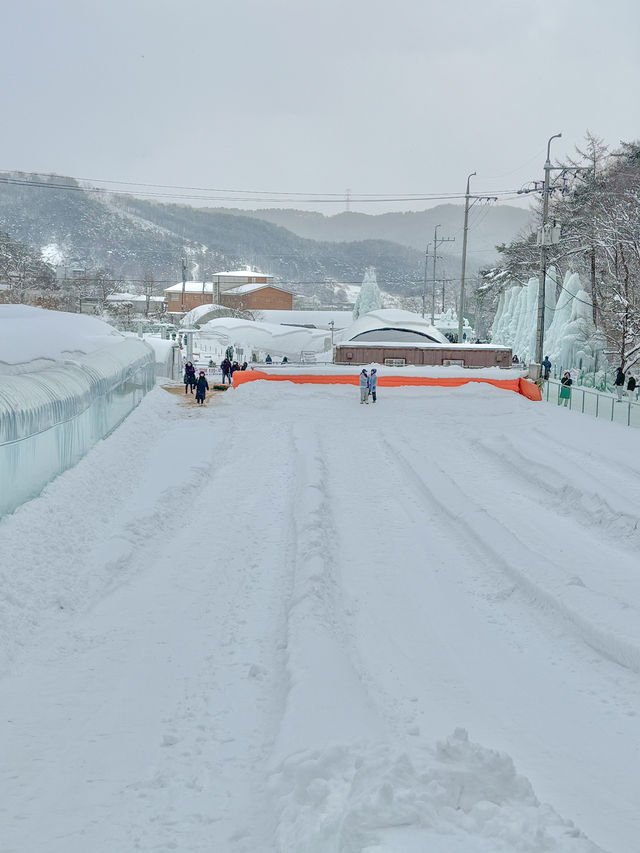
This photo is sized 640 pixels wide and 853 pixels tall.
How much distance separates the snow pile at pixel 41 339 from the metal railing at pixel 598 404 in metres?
17.5

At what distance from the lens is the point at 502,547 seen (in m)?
11.7

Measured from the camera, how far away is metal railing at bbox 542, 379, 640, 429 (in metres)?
23.0

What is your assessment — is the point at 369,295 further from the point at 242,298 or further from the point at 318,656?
the point at 318,656

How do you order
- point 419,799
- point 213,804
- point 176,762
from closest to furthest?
point 419,799 → point 213,804 → point 176,762

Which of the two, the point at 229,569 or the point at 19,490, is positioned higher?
the point at 19,490

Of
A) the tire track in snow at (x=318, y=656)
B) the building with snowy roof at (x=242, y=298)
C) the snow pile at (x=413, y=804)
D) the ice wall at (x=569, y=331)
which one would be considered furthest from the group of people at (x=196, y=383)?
the building with snowy roof at (x=242, y=298)

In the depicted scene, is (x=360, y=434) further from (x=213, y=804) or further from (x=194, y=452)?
(x=213, y=804)

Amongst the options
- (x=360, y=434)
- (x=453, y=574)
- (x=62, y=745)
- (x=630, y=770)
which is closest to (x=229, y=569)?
(x=453, y=574)

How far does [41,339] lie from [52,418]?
10.0 meters

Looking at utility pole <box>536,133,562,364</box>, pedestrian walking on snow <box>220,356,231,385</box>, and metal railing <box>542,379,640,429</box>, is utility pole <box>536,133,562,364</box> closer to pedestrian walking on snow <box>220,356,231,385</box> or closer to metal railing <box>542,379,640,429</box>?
metal railing <box>542,379,640,429</box>

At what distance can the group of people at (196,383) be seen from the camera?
28.4m

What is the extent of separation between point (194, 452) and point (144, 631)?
11.0m

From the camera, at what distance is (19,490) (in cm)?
1154

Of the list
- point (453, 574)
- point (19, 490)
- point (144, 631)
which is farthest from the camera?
point (19, 490)
